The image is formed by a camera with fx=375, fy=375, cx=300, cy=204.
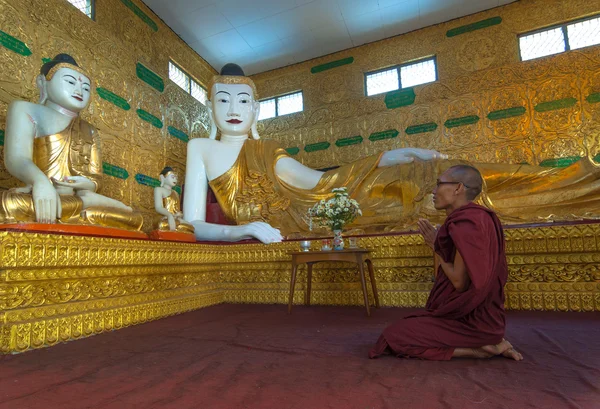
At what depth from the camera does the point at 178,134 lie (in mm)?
5465

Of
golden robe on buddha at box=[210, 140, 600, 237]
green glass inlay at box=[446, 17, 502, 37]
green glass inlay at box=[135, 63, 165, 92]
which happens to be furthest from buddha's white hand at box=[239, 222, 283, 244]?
green glass inlay at box=[446, 17, 502, 37]

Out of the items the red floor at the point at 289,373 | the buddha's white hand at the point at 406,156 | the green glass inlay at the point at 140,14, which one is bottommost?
the red floor at the point at 289,373

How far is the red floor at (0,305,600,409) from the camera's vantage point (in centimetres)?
111

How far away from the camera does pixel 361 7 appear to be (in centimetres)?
511

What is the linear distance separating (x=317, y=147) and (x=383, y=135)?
1071mm

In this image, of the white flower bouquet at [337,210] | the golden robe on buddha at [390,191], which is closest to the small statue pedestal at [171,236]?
the golden robe on buddha at [390,191]

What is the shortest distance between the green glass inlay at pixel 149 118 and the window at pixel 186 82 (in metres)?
0.83

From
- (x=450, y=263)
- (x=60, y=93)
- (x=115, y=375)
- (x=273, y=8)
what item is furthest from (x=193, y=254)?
(x=273, y=8)

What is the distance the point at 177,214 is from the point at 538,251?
3.09 m

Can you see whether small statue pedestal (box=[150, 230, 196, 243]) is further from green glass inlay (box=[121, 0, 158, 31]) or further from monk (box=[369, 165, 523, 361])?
green glass inlay (box=[121, 0, 158, 31])

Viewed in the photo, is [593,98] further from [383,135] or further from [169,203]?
[169,203]

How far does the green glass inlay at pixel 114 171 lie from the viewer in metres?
4.20

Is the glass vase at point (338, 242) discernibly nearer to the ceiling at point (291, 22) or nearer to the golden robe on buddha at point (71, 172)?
the golden robe on buddha at point (71, 172)

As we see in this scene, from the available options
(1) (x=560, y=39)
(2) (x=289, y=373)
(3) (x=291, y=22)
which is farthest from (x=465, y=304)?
(1) (x=560, y=39)
